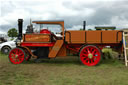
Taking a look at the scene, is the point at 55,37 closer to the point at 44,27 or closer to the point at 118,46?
the point at 44,27

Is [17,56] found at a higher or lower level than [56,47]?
lower

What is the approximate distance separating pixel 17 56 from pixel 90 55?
337 cm

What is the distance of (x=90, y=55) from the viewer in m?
6.03

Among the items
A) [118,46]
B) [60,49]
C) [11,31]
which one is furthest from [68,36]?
[11,31]

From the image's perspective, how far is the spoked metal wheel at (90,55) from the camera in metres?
6.05

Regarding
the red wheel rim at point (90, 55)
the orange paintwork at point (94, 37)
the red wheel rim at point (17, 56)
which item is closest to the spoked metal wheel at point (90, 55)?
the red wheel rim at point (90, 55)

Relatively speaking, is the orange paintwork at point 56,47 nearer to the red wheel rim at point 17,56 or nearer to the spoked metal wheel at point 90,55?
the spoked metal wheel at point 90,55

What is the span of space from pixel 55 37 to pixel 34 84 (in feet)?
11.3

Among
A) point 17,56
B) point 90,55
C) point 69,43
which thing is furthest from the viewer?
point 17,56

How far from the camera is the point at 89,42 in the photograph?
245 inches

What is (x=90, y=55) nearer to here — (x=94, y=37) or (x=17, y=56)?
(x=94, y=37)

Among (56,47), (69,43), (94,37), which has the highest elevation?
(94,37)

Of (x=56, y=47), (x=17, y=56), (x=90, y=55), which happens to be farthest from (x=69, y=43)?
(x=17, y=56)

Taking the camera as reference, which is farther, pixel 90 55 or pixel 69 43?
pixel 69 43
